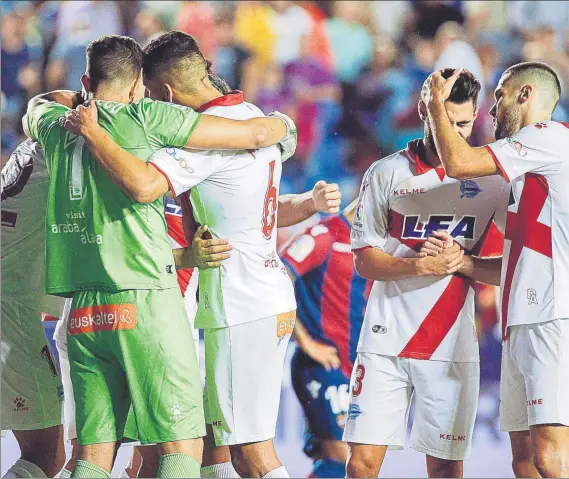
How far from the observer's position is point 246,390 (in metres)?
3.61

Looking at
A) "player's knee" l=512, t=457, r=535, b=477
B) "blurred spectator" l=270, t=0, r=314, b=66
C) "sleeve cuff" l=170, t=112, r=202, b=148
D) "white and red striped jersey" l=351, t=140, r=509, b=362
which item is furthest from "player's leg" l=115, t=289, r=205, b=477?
"blurred spectator" l=270, t=0, r=314, b=66

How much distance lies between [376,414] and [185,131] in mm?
1479

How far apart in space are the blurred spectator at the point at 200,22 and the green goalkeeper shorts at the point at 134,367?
3.25 m

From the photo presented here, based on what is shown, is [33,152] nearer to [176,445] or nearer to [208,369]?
[208,369]

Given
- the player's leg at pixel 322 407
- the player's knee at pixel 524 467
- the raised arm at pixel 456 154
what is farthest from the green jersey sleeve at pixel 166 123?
the player's leg at pixel 322 407

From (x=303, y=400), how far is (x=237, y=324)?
221cm

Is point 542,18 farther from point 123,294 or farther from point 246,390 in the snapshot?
point 123,294

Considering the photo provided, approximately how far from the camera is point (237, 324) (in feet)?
11.9

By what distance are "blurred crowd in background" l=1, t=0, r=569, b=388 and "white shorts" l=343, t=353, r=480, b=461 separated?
2253 millimetres

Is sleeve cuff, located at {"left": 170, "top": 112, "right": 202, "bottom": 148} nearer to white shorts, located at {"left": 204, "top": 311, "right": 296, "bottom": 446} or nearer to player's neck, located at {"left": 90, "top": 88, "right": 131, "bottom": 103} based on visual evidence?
player's neck, located at {"left": 90, "top": 88, "right": 131, "bottom": 103}

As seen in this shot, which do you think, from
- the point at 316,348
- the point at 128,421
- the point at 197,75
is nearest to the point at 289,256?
the point at 316,348

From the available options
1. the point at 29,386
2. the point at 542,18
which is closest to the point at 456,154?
the point at 29,386

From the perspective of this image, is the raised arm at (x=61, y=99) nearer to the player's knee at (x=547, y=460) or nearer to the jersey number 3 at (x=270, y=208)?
the jersey number 3 at (x=270, y=208)

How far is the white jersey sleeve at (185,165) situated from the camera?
3404mm
